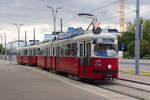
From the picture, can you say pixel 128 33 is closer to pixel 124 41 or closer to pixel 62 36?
pixel 124 41

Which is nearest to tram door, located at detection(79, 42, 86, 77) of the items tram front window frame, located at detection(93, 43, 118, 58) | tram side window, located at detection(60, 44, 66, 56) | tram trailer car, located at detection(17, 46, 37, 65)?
tram front window frame, located at detection(93, 43, 118, 58)

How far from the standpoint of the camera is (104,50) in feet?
51.7

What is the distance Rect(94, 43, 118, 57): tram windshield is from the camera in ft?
51.3

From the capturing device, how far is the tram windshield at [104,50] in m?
15.6

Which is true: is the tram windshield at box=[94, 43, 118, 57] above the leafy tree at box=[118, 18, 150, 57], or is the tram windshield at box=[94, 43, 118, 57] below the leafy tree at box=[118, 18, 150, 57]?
below

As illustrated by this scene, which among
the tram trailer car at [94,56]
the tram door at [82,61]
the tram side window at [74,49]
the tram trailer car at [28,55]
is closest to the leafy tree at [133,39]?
the tram trailer car at [28,55]

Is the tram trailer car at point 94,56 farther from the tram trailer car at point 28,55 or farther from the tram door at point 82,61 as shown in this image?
the tram trailer car at point 28,55

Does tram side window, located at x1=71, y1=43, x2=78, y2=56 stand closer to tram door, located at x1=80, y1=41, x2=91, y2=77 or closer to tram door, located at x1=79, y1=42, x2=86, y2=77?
tram door, located at x1=79, y1=42, x2=86, y2=77

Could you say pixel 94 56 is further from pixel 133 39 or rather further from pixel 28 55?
pixel 133 39

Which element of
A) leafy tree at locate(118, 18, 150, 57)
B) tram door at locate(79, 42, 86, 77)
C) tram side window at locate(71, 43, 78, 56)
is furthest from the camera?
leafy tree at locate(118, 18, 150, 57)

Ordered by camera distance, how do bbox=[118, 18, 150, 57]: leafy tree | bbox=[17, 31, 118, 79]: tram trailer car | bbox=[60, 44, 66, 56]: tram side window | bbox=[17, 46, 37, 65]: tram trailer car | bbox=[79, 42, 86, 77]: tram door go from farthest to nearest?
bbox=[118, 18, 150, 57]: leafy tree → bbox=[17, 46, 37, 65]: tram trailer car → bbox=[60, 44, 66, 56]: tram side window → bbox=[79, 42, 86, 77]: tram door → bbox=[17, 31, 118, 79]: tram trailer car

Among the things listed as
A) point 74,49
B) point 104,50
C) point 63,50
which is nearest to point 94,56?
point 104,50

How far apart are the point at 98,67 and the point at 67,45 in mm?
4639

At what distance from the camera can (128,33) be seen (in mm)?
81188
